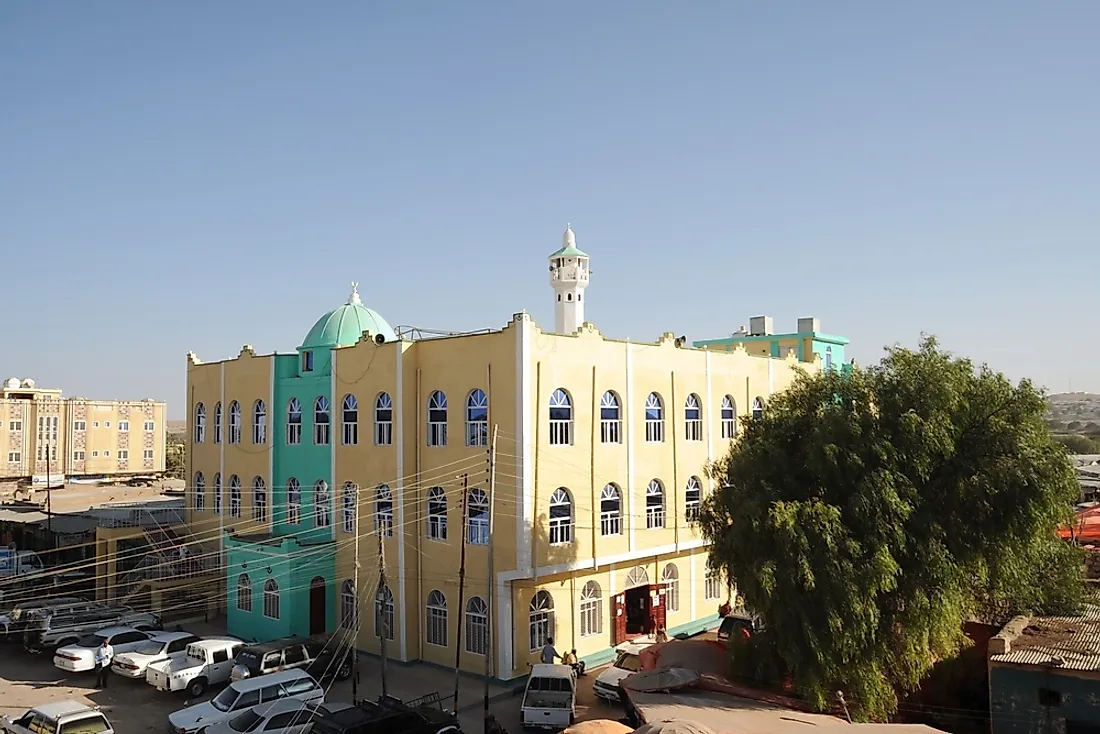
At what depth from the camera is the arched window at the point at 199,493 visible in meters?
33.2

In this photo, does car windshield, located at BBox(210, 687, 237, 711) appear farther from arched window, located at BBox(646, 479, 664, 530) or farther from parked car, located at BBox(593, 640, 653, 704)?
arched window, located at BBox(646, 479, 664, 530)

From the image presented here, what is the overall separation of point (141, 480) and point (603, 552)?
5958cm

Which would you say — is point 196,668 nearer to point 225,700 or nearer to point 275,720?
point 225,700

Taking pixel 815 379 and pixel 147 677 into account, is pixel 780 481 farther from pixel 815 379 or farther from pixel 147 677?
pixel 147 677

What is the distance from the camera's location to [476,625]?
23.0m

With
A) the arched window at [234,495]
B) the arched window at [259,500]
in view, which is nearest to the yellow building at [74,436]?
the arched window at [234,495]

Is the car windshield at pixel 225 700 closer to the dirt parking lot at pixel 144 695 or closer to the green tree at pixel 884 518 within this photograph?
→ the dirt parking lot at pixel 144 695

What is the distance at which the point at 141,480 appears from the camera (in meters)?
71.8

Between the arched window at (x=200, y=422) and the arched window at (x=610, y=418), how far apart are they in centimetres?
1742

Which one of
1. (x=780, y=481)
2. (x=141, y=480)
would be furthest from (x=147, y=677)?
(x=141, y=480)

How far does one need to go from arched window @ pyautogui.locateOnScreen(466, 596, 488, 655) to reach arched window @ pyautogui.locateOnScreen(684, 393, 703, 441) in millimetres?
8993

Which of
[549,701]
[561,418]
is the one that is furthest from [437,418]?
[549,701]

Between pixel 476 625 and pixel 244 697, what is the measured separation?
625cm

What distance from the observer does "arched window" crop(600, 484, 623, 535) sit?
24.7m
